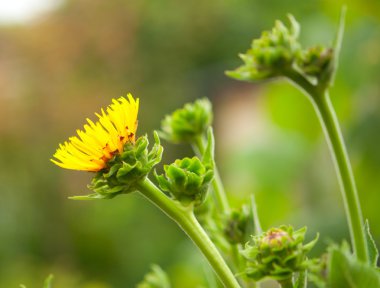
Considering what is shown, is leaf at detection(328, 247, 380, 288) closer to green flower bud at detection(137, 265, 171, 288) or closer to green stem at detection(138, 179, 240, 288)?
green stem at detection(138, 179, 240, 288)

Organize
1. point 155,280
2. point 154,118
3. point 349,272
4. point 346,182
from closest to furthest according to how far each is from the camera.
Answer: point 349,272 < point 346,182 < point 155,280 < point 154,118

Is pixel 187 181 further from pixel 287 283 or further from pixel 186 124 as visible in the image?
pixel 186 124

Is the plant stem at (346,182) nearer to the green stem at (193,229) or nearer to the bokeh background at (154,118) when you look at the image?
the green stem at (193,229)

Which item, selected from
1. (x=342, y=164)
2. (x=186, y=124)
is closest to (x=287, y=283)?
(x=342, y=164)

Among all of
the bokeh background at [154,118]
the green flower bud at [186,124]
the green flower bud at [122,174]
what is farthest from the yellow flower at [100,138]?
the bokeh background at [154,118]

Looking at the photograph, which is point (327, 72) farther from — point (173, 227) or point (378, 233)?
point (173, 227)

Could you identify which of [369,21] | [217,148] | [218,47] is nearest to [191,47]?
[218,47]
